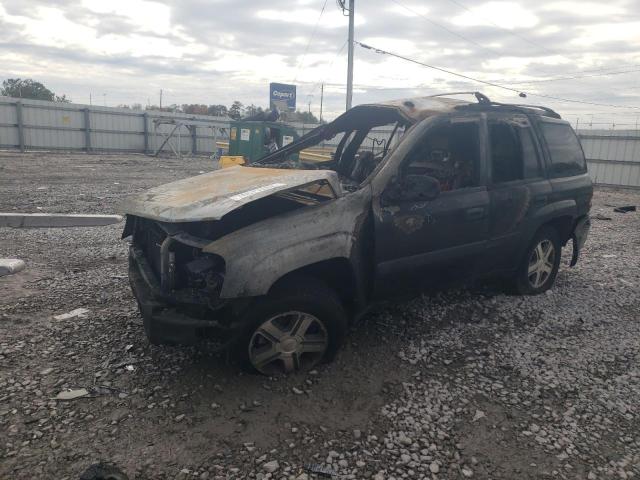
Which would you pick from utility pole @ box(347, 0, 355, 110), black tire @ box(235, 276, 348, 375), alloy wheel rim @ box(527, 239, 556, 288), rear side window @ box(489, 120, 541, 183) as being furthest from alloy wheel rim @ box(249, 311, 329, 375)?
utility pole @ box(347, 0, 355, 110)

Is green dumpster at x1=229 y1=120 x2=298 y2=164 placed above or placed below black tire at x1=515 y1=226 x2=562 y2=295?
above

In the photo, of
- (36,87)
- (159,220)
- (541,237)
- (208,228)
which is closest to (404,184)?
(208,228)

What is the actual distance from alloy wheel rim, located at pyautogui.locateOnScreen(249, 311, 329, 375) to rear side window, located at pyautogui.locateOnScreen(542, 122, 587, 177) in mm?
3123

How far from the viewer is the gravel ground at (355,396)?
2623 millimetres

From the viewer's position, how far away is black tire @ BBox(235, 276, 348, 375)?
3121mm

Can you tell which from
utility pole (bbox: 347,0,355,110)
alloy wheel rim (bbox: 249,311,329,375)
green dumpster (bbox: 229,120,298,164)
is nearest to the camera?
alloy wheel rim (bbox: 249,311,329,375)

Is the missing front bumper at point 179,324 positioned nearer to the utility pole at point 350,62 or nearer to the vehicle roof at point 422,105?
the vehicle roof at point 422,105

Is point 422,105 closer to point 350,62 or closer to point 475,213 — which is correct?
point 475,213

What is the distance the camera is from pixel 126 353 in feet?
12.1

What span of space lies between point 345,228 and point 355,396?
1113 millimetres

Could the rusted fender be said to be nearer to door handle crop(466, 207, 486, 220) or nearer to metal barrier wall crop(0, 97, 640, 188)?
door handle crop(466, 207, 486, 220)

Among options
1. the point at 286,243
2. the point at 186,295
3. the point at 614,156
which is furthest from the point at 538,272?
the point at 614,156

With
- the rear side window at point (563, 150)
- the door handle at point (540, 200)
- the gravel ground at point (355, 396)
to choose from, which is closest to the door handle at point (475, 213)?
the door handle at point (540, 200)

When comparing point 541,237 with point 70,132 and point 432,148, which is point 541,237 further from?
point 70,132
